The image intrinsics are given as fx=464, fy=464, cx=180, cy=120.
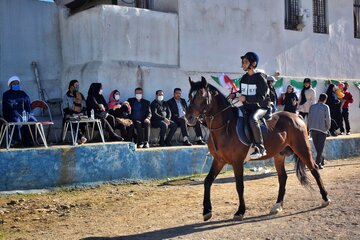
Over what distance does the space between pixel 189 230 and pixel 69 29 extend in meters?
8.51

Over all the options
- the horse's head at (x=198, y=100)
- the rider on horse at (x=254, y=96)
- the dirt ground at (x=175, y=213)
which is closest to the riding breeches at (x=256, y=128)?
the rider on horse at (x=254, y=96)

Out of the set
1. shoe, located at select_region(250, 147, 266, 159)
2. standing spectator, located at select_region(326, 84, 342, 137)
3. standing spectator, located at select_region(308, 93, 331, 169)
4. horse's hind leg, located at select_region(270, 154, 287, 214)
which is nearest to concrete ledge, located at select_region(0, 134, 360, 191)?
standing spectator, located at select_region(308, 93, 331, 169)

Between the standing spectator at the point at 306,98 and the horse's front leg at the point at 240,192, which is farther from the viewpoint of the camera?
the standing spectator at the point at 306,98

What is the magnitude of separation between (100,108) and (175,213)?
14.1 feet

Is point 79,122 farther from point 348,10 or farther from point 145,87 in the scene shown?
point 348,10

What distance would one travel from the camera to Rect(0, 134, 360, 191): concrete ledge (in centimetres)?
950

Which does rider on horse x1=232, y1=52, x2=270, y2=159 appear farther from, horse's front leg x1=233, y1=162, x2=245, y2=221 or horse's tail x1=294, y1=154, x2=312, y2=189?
horse's tail x1=294, y1=154, x2=312, y2=189

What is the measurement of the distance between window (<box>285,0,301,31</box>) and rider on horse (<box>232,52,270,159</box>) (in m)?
9.64

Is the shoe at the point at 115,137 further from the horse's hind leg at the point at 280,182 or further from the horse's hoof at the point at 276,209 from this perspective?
the horse's hoof at the point at 276,209

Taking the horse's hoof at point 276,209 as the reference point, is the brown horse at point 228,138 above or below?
above

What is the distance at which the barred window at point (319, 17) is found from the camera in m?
17.5

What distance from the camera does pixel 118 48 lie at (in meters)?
12.6

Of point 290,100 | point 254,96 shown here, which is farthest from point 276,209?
point 290,100

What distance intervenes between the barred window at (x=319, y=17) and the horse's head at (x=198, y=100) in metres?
11.8
